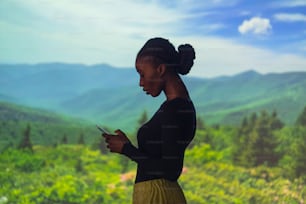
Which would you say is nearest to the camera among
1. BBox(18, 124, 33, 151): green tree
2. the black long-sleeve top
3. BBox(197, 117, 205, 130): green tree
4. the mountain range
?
the black long-sleeve top

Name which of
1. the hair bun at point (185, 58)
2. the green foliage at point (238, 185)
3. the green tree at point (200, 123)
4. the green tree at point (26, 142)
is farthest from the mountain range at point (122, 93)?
the hair bun at point (185, 58)

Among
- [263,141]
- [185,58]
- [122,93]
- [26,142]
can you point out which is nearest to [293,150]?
[263,141]

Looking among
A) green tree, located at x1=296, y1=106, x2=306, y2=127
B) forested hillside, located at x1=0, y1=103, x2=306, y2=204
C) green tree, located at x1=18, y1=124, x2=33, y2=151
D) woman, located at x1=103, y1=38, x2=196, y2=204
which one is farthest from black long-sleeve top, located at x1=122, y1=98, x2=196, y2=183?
green tree, located at x1=296, y1=106, x2=306, y2=127

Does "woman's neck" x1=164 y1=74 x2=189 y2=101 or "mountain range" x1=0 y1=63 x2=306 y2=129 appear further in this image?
"mountain range" x1=0 y1=63 x2=306 y2=129

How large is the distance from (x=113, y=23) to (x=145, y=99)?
638mm

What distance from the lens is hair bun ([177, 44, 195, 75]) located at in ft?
4.71

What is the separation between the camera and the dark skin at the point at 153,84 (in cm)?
139

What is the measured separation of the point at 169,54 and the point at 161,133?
7.1 inches

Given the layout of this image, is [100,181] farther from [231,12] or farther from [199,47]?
[231,12]

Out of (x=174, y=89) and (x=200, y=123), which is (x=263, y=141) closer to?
(x=200, y=123)

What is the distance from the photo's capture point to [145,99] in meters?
4.25

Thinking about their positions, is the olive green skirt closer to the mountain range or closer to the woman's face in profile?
the woman's face in profile

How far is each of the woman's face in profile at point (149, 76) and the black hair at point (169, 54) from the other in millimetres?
14

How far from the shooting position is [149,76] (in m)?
1.40
